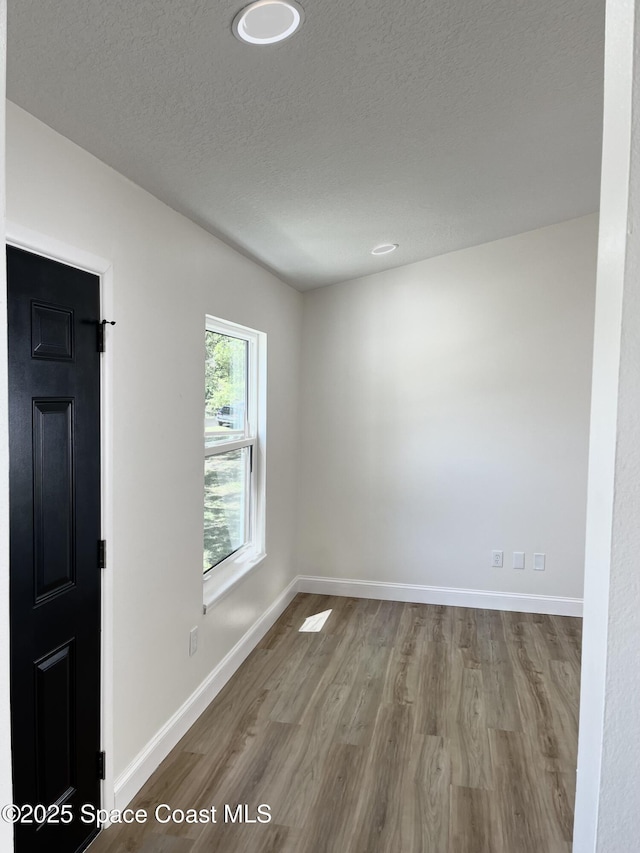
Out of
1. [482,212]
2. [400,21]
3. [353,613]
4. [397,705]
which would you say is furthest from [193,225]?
[353,613]

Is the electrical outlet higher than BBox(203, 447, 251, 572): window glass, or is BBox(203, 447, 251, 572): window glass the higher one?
BBox(203, 447, 251, 572): window glass

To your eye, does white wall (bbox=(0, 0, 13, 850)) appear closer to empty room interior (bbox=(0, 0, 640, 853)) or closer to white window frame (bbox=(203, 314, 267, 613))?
empty room interior (bbox=(0, 0, 640, 853))

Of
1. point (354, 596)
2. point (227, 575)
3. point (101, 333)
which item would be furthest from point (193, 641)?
point (354, 596)

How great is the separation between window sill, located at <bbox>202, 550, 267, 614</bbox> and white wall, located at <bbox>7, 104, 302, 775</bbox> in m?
0.08

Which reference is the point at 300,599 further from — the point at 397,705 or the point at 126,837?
the point at 126,837

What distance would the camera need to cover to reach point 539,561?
167 inches

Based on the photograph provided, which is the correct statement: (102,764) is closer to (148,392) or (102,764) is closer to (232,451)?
(148,392)

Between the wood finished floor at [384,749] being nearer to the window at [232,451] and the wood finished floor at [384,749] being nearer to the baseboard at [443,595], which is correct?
the baseboard at [443,595]

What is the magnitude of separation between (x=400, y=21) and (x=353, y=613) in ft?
12.1

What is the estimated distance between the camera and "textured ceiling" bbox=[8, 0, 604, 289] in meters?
1.34

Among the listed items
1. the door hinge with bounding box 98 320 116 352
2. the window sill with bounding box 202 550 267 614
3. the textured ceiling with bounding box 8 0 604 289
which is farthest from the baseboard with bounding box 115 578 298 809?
the textured ceiling with bounding box 8 0 604 289

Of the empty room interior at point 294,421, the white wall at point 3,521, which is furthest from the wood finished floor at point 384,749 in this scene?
the white wall at point 3,521

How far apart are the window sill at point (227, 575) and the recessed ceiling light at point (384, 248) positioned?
214 centimetres

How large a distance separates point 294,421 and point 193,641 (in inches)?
84.3
